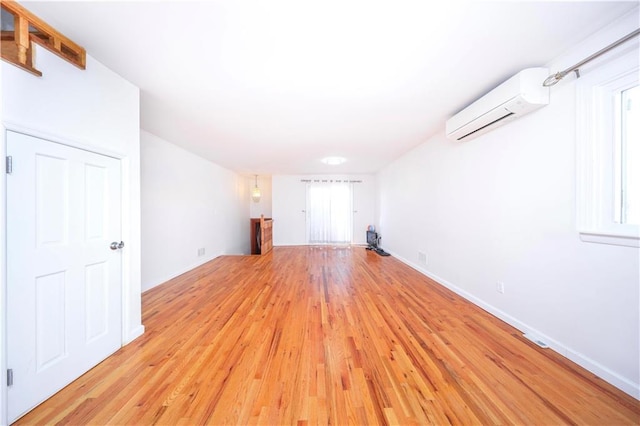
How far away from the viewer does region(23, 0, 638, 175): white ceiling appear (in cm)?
125

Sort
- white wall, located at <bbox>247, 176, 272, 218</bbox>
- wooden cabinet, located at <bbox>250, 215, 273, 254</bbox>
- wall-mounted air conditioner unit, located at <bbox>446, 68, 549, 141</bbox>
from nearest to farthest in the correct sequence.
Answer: wall-mounted air conditioner unit, located at <bbox>446, 68, 549, 141</bbox> < wooden cabinet, located at <bbox>250, 215, 273, 254</bbox> < white wall, located at <bbox>247, 176, 272, 218</bbox>

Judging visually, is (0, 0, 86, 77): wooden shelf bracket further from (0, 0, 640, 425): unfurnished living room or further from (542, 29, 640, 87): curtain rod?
(542, 29, 640, 87): curtain rod

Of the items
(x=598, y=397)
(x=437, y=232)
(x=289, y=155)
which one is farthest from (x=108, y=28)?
(x=437, y=232)

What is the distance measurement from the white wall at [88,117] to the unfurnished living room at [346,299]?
12mm

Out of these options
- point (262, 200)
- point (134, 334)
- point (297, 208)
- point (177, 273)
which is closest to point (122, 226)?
point (134, 334)

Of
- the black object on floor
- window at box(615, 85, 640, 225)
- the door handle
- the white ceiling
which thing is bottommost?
the black object on floor

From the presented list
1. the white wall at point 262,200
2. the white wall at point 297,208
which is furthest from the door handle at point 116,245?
the white wall at point 262,200

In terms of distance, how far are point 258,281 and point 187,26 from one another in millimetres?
3204

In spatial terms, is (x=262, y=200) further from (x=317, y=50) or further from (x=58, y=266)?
(x=317, y=50)

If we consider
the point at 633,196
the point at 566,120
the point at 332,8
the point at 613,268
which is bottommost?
the point at 613,268

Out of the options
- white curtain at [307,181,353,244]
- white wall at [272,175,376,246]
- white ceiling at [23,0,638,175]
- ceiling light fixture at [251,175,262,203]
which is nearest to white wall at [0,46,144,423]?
white ceiling at [23,0,638,175]

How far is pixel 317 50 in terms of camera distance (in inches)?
60.6

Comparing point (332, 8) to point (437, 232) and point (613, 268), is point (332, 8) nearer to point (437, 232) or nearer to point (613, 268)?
point (613, 268)

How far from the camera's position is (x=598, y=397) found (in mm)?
1279
